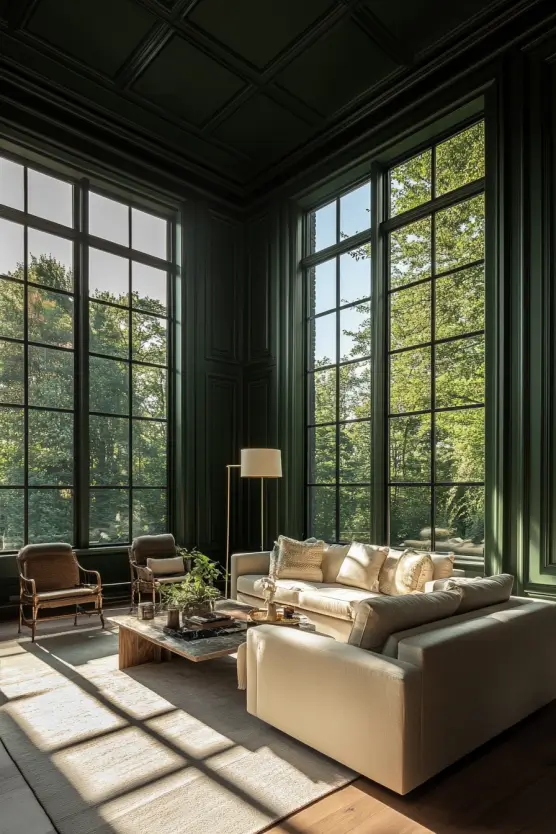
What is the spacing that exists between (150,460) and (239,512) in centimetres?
133

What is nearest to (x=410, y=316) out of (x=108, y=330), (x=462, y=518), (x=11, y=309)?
(x=462, y=518)

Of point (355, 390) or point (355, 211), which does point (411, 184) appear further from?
point (355, 390)

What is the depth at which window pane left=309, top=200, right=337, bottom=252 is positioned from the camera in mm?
6512

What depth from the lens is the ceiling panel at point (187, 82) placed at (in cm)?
519

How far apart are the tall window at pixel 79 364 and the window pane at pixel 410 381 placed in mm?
2767

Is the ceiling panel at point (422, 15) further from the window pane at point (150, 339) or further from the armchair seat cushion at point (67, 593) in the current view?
the armchair seat cushion at point (67, 593)

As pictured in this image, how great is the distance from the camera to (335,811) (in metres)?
2.28

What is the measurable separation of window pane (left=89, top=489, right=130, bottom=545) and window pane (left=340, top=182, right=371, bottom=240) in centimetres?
380

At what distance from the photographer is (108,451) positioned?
6254 millimetres

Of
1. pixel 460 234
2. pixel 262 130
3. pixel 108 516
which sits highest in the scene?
pixel 262 130

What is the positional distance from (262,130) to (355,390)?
10.00 feet

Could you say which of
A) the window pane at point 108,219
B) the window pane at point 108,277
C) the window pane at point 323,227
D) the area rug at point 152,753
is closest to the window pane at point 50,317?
the window pane at point 108,277

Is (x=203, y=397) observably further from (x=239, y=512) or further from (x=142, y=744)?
(x=142, y=744)

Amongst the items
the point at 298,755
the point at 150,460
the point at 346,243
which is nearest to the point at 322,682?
the point at 298,755
